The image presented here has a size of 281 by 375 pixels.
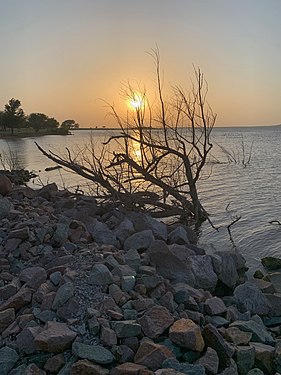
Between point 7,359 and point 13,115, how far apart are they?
84585 mm

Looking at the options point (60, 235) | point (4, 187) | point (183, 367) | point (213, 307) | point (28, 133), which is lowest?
point (213, 307)

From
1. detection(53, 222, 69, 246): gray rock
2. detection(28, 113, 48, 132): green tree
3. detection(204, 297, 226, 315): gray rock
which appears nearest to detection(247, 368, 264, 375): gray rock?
detection(204, 297, 226, 315): gray rock

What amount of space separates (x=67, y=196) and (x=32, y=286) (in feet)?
19.6

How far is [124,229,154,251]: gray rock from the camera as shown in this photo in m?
6.09

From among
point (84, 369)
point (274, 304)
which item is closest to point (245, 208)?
point (274, 304)

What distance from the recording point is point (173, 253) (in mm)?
5645

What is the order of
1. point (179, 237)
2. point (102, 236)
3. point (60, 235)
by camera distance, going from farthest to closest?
1. point (179, 237)
2. point (102, 236)
3. point (60, 235)

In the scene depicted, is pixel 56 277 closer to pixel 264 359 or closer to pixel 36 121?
pixel 264 359

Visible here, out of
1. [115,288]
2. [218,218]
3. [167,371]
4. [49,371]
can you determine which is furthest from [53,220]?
[218,218]

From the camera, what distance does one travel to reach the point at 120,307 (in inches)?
161

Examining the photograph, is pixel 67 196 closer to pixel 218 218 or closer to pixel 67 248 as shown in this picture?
pixel 218 218

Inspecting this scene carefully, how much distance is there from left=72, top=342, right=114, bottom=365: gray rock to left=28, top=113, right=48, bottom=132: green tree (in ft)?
343

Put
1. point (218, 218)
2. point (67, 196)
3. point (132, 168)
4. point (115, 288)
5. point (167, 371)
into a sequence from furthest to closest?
1. point (218, 218)
2. point (132, 168)
3. point (67, 196)
4. point (115, 288)
5. point (167, 371)

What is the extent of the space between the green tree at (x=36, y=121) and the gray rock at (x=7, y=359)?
104255 millimetres
